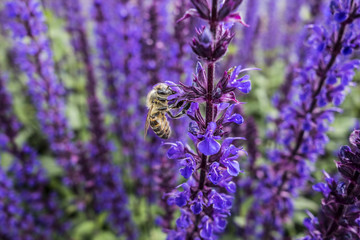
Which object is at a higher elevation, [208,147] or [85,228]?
[208,147]

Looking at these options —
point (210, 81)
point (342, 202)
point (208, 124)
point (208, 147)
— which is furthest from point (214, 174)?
point (342, 202)

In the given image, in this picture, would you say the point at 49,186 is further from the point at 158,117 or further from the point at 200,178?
the point at 200,178

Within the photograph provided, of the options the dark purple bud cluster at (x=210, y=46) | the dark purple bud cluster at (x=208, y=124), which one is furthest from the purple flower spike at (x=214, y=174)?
the dark purple bud cluster at (x=210, y=46)

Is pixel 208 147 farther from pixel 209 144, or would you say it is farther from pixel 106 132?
pixel 106 132

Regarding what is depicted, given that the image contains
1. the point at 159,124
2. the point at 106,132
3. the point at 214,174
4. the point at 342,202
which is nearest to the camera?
the point at 214,174

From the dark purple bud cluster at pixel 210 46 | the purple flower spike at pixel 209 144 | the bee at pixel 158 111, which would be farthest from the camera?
the bee at pixel 158 111

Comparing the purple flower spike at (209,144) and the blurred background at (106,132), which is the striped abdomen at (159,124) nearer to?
the blurred background at (106,132)

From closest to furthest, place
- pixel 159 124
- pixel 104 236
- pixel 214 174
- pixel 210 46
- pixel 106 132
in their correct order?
pixel 210 46, pixel 214 174, pixel 159 124, pixel 104 236, pixel 106 132

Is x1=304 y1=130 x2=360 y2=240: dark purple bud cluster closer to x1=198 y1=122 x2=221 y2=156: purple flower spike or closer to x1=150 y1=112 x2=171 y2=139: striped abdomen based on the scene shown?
x1=198 y1=122 x2=221 y2=156: purple flower spike
